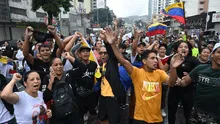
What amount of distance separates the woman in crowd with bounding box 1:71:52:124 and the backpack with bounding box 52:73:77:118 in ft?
0.92

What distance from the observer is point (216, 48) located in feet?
8.71

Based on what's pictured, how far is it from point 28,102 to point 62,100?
1.87ft

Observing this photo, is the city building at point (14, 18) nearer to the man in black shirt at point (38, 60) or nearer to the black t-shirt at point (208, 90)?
the man in black shirt at point (38, 60)

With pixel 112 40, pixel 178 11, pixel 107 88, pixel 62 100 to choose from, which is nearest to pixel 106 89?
pixel 107 88

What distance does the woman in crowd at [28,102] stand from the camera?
7.92 feet

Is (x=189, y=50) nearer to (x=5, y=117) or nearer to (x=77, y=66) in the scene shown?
(x=77, y=66)

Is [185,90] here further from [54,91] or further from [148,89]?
[54,91]

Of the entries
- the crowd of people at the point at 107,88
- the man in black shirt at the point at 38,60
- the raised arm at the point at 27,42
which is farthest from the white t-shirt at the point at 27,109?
the raised arm at the point at 27,42

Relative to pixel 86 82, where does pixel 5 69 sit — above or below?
above

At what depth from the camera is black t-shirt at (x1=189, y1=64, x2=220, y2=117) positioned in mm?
2582

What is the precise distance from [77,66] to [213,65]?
2220 mm

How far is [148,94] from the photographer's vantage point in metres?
2.79

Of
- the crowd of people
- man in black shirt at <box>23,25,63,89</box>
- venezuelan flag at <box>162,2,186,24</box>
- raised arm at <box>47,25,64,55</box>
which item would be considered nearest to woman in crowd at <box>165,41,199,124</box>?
the crowd of people

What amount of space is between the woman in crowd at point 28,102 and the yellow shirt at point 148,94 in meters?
1.30
